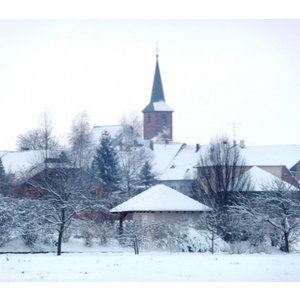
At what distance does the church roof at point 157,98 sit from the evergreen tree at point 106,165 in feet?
162

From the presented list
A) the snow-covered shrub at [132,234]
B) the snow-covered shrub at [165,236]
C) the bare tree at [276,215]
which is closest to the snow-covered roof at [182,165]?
the snow-covered shrub at [165,236]

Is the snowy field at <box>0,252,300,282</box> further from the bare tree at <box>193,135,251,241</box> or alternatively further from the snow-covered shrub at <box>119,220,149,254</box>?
the bare tree at <box>193,135,251,241</box>

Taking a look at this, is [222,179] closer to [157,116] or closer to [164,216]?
[164,216]

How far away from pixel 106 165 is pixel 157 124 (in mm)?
50779

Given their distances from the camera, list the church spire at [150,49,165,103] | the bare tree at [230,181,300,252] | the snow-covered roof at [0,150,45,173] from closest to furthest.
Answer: the bare tree at [230,181,300,252]
the snow-covered roof at [0,150,45,173]
the church spire at [150,49,165,103]

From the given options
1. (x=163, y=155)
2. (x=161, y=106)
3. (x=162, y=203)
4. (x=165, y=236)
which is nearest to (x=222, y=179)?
(x=162, y=203)

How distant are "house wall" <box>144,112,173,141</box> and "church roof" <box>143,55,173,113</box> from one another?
81cm

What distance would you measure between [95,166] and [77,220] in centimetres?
2453

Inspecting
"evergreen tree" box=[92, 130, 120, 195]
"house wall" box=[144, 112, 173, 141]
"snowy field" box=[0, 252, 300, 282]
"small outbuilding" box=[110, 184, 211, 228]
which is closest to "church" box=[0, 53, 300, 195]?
"house wall" box=[144, 112, 173, 141]

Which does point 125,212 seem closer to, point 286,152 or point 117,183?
point 117,183

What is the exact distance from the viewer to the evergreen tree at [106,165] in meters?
60.4

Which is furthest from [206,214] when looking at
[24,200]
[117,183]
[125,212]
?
[117,183]

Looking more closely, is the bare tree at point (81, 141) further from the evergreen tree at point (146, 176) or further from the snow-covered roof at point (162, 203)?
the snow-covered roof at point (162, 203)

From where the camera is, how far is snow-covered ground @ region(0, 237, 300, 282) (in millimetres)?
18422
